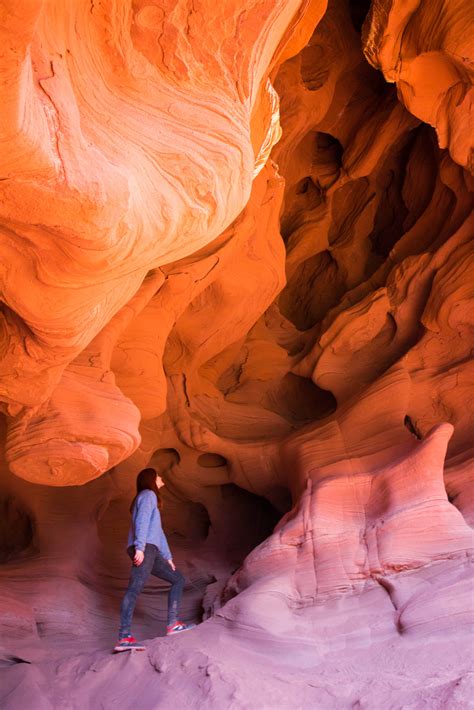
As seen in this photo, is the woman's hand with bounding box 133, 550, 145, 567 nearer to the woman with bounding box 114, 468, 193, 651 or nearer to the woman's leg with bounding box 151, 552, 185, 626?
the woman with bounding box 114, 468, 193, 651

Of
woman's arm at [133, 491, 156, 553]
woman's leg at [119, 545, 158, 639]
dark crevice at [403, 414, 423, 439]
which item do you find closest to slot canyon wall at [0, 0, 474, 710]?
dark crevice at [403, 414, 423, 439]

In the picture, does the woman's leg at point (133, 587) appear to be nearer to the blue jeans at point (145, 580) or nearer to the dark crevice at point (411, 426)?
the blue jeans at point (145, 580)

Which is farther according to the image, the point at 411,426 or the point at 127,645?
the point at 411,426

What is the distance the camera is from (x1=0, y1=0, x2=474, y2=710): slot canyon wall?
285cm

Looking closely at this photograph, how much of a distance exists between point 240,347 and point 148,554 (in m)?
2.28

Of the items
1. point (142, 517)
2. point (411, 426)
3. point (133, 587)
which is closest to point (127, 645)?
point (133, 587)

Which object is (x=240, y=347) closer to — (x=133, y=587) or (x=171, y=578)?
(x=171, y=578)

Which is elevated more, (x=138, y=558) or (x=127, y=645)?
(x=138, y=558)

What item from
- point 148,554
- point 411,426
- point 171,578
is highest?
point 411,426

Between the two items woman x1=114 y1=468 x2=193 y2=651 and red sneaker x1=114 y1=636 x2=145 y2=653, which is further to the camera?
woman x1=114 y1=468 x2=193 y2=651

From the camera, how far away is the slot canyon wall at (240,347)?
2.85m

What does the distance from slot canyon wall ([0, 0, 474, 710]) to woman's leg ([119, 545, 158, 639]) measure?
0.21 metres

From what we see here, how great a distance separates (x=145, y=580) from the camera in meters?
4.56

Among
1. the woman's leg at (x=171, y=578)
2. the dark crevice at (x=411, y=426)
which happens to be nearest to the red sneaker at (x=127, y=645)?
the woman's leg at (x=171, y=578)
